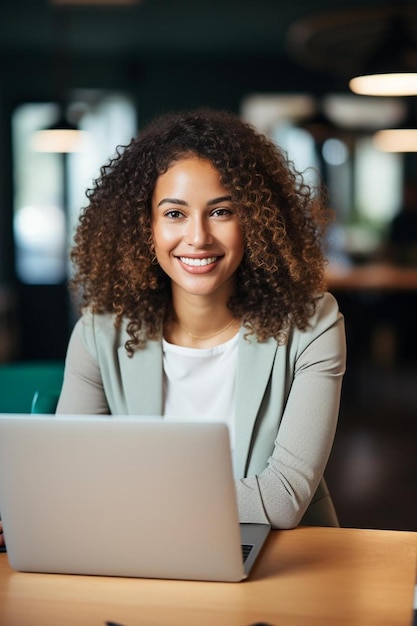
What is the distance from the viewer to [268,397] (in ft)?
6.57

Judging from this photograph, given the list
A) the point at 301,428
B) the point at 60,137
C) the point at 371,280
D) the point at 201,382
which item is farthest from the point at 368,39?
the point at 301,428

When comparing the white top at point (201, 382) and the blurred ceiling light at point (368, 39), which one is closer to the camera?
the white top at point (201, 382)

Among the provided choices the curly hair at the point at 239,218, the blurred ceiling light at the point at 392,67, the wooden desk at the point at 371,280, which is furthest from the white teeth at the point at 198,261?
the wooden desk at the point at 371,280

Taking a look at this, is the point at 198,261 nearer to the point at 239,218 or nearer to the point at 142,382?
the point at 239,218

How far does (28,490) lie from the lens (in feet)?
4.79

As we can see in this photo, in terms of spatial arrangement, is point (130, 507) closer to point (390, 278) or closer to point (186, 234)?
point (186, 234)

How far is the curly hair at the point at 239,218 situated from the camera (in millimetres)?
2037

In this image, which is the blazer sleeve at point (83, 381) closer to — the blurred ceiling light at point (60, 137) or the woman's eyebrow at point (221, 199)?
the woman's eyebrow at point (221, 199)

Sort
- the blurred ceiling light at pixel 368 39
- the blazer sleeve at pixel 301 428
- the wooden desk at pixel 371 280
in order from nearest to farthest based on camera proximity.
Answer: the blazer sleeve at pixel 301 428 < the blurred ceiling light at pixel 368 39 < the wooden desk at pixel 371 280

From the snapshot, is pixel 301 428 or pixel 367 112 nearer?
pixel 301 428

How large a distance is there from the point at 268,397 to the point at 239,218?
39 cm

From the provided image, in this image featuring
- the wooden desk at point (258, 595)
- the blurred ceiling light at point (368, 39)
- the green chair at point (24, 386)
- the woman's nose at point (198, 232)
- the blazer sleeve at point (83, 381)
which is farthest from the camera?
the blurred ceiling light at point (368, 39)

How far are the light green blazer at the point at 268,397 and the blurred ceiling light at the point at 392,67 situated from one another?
3.61ft

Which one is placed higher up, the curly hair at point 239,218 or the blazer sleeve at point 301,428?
the curly hair at point 239,218
